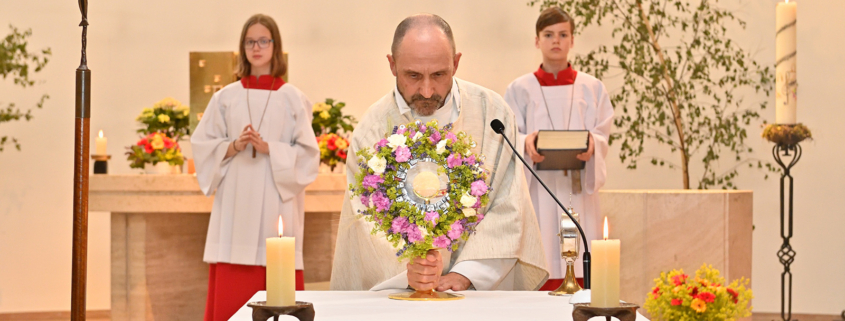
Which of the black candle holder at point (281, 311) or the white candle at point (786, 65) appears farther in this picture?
the white candle at point (786, 65)

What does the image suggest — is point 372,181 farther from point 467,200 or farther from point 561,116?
point 561,116

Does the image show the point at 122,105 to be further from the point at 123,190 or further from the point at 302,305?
the point at 302,305

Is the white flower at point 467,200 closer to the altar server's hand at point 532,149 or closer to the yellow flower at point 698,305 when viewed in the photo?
the yellow flower at point 698,305

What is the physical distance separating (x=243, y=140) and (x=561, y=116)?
6.02 ft

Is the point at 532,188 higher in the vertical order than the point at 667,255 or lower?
higher

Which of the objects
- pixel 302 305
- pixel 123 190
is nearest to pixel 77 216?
pixel 302 305

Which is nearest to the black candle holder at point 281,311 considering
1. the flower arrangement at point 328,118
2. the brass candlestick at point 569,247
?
the brass candlestick at point 569,247

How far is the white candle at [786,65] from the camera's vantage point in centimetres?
482

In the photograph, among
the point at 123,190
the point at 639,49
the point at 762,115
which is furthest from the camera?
the point at 762,115

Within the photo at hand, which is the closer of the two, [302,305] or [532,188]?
[302,305]

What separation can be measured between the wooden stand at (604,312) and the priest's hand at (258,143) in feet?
11.8

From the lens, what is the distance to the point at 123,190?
18.9ft

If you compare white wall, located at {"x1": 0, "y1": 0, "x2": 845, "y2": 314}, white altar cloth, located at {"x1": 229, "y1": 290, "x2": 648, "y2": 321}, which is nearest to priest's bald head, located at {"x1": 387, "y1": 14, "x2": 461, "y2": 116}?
white altar cloth, located at {"x1": 229, "y1": 290, "x2": 648, "y2": 321}

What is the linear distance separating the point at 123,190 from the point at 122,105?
6.65ft
